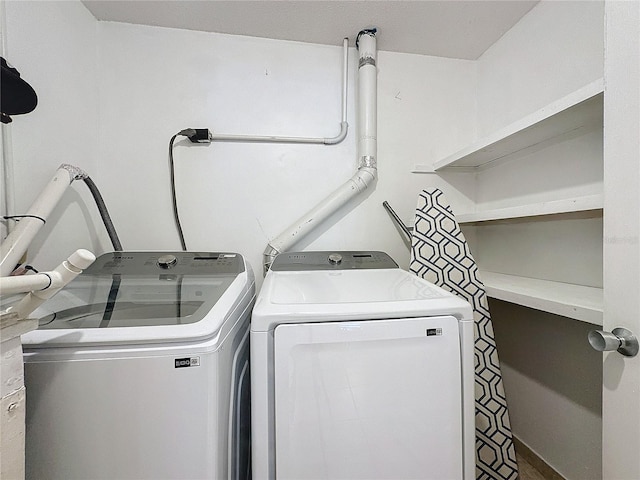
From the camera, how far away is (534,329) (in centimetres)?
140

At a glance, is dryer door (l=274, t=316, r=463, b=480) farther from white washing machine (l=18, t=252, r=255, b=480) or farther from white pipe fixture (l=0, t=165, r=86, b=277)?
white pipe fixture (l=0, t=165, r=86, b=277)

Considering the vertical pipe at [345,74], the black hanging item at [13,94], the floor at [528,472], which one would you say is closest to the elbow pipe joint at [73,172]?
the black hanging item at [13,94]

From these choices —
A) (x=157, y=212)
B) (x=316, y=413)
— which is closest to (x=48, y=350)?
(x=316, y=413)

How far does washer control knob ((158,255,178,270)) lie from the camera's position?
3.91ft

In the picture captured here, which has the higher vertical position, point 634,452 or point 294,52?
point 294,52

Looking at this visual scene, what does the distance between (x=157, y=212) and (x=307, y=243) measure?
0.83 meters

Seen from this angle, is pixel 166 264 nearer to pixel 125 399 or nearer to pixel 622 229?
pixel 125 399

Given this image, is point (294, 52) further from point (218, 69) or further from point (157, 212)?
point (157, 212)


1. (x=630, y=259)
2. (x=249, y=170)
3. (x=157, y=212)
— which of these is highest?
(x=249, y=170)

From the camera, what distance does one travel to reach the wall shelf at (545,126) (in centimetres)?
88

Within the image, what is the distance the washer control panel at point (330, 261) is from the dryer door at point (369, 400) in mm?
626

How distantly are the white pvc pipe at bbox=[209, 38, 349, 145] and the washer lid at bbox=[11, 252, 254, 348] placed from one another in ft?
2.21

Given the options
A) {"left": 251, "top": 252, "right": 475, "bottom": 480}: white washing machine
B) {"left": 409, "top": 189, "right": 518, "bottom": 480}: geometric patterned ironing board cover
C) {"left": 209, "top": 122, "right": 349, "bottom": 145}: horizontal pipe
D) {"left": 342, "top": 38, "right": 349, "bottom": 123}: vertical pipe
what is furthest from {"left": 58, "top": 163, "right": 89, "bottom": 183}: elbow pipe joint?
{"left": 409, "top": 189, "right": 518, "bottom": 480}: geometric patterned ironing board cover

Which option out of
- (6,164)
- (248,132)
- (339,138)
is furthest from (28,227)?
(339,138)
